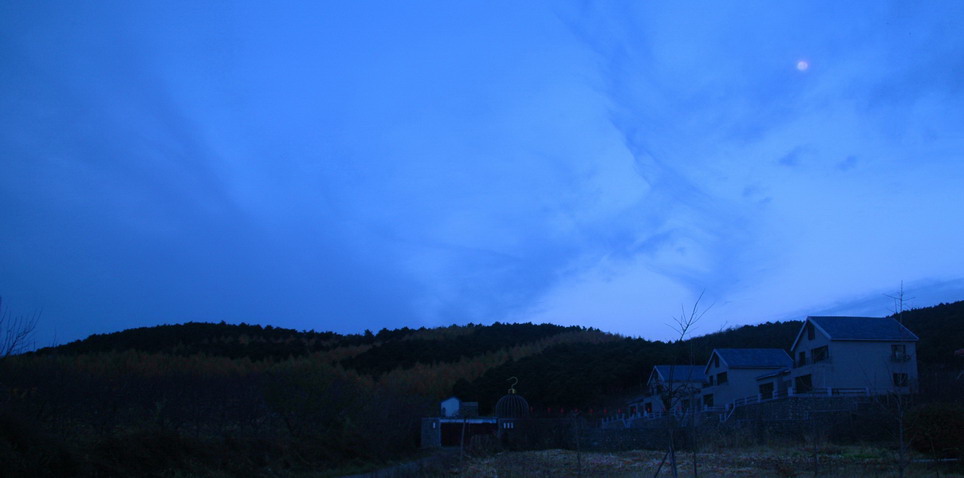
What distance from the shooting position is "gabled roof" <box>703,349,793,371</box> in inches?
1813

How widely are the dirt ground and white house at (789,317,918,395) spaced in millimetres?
16013

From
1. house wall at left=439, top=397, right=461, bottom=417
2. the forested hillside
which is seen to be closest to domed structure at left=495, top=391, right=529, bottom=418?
the forested hillside

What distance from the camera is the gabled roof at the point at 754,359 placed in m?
46.1

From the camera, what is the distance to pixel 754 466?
20.7m

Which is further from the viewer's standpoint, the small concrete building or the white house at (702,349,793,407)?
the small concrete building

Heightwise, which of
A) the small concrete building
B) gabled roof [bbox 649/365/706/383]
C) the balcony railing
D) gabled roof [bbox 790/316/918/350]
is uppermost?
gabled roof [bbox 790/316/918/350]

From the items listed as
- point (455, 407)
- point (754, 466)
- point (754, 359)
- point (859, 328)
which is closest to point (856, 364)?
point (859, 328)

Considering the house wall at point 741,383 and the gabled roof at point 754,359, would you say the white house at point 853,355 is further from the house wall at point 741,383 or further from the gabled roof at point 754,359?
the gabled roof at point 754,359

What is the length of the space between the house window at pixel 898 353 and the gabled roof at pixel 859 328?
0.40 meters

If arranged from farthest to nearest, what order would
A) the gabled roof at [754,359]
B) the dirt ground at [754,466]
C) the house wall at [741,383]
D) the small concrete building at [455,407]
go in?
1. the small concrete building at [455,407]
2. the gabled roof at [754,359]
3. the house wall at [741,383]
4. the dirt ground at [754,466]

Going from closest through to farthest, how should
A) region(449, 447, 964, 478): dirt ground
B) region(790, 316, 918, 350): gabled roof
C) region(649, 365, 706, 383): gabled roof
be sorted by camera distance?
→ region(449, 447, 964, 478): dirt ground
region(790, 316, 918, 350): gabled roof
region(649, 365, 706, 383): gabled roof

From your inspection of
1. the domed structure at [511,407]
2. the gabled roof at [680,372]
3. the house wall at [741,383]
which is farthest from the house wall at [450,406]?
the house wall at [741,383]

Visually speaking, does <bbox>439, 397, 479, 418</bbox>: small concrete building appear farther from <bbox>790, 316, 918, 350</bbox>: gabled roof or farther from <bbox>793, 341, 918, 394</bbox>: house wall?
<bbox>790, 316, 918, 350</bbox>: gabled roof

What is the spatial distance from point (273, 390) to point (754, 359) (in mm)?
30747
